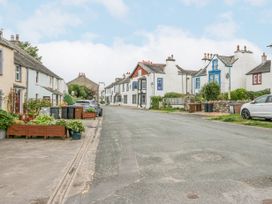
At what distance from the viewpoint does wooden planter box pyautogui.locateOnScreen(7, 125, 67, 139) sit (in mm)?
13656

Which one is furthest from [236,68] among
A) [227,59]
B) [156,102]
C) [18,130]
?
[18,130]

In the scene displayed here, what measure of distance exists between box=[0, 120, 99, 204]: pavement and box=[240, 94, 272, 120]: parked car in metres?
13.7

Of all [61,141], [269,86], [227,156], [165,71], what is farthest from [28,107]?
[165,71]

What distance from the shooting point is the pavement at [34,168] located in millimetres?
6012

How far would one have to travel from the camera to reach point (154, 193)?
19.2 feet

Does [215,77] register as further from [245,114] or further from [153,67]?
[245,114]

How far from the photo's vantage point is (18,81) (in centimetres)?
2958

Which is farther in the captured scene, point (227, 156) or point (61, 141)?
point (61, 141)

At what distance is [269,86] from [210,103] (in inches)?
454

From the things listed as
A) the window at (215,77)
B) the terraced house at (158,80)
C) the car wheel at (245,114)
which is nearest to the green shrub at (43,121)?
the car wheel at (245,114)

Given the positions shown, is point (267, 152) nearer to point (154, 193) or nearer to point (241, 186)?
point (241, 186)

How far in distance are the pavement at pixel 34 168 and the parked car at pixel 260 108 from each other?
13691 mm

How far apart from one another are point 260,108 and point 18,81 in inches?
827

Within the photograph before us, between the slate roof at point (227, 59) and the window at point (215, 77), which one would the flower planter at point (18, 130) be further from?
the window at point (215, 77)
